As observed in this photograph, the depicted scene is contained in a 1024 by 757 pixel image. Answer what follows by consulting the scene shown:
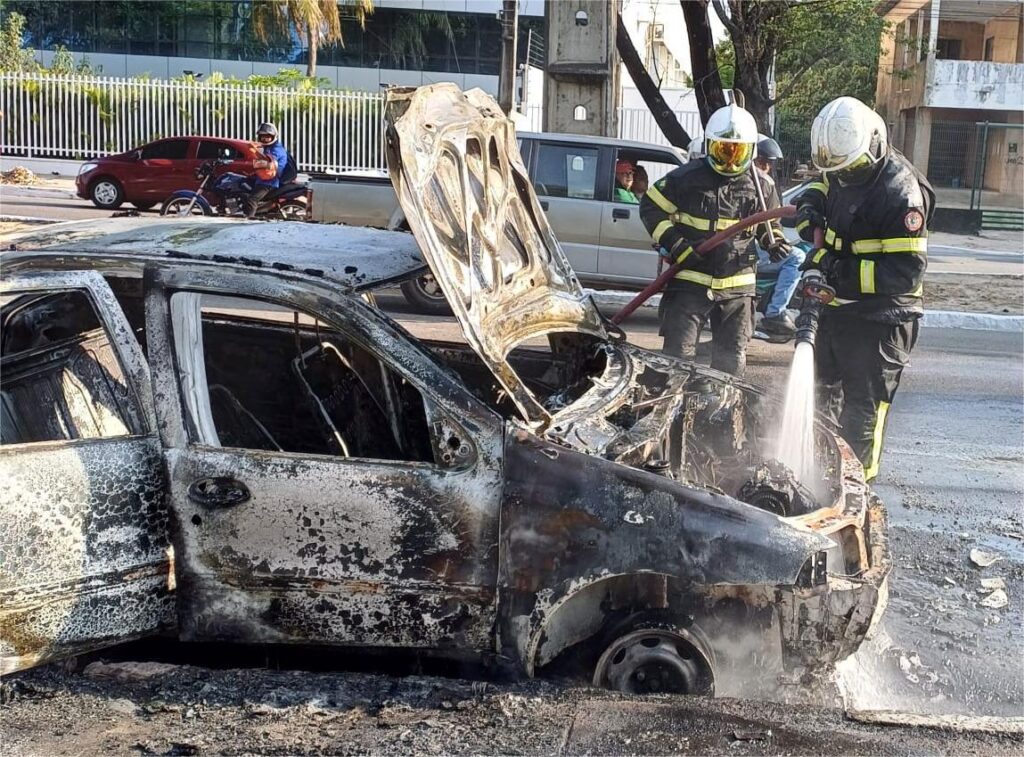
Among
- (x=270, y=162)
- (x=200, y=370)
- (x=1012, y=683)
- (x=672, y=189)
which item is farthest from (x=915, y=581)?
(x=270, y=162)

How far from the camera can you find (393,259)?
4109 mm

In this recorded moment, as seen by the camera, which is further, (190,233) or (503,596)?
(190,233)

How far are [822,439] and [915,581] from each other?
3.04 feet

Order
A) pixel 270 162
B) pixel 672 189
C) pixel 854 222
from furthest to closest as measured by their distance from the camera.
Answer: pixel 270 162
pixel 672 189
pixel 854 222

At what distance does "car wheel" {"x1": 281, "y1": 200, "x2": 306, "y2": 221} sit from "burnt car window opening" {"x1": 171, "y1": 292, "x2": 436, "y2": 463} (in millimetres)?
10672

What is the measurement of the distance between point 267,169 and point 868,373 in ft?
37.7

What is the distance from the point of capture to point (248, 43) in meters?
35.2

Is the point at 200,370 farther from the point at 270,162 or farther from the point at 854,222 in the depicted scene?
the point at 270,162

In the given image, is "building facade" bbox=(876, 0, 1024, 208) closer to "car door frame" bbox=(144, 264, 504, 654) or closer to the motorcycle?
the motorcycle

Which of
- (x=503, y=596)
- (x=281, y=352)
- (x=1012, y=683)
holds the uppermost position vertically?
(x=281, y=352)

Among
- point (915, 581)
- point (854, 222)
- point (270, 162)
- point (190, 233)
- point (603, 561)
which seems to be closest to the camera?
point (603, 561)

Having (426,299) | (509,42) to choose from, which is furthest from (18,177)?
(426,299)

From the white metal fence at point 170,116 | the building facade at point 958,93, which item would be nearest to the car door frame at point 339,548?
the building facade at point 958,93

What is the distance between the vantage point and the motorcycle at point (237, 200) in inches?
609
